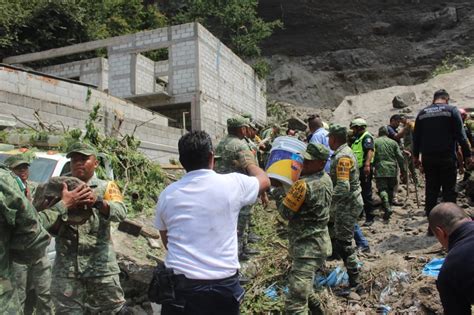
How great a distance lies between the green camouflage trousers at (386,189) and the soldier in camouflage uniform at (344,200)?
6.54 feet

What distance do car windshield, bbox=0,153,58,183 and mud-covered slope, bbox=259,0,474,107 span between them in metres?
20.3

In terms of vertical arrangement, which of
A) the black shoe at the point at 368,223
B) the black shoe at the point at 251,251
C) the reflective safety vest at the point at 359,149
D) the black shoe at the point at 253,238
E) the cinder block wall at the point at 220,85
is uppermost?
the cinder block wall at the point at 220,85

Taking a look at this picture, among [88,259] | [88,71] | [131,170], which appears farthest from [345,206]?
[88,71]

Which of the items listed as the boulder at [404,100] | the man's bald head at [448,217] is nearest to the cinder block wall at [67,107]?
the man's bald head at [448,217]

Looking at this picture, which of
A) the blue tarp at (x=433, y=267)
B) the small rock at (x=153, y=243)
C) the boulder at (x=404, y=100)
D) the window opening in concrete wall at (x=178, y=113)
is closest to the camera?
the blue tarp at (x=433, y=267)

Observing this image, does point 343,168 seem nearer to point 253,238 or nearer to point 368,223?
point 253,238

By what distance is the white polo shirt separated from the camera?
2.22 m

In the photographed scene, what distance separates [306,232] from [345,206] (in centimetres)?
116

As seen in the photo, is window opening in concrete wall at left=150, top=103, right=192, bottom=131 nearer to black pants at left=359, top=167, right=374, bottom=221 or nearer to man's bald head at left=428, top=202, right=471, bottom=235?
black pants at left=359, top=167, right=374, bottom=221

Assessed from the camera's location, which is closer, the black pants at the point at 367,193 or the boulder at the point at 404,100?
the black pants at the point at 367,193

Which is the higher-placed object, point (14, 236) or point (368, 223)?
point (14, 236)

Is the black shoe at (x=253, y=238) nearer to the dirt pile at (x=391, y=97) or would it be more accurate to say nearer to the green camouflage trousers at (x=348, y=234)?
the green camouflage trousers at (x=348, y=234)

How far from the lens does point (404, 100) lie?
13.5 m

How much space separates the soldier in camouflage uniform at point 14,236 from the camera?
2.04 metres
